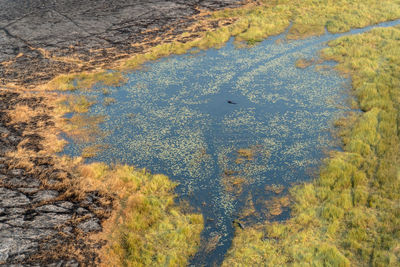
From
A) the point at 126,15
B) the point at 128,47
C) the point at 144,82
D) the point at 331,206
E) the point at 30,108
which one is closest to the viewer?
the point at 331,206

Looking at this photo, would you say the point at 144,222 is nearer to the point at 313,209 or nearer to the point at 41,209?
the point at 41,209

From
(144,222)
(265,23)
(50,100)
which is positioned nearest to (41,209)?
(144,222)

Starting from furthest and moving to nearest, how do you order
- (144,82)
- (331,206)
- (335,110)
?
(144,82)
(335,110)
(331,206)

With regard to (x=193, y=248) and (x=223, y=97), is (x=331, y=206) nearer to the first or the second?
(x=193, y=248)

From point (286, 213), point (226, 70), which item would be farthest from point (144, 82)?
point (286, 213)

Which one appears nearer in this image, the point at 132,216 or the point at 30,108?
the point at 132,216

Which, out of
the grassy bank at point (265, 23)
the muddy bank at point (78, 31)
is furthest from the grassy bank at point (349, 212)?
the muddy bank at point (78, 31)

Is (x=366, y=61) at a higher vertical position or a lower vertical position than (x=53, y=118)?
higher
